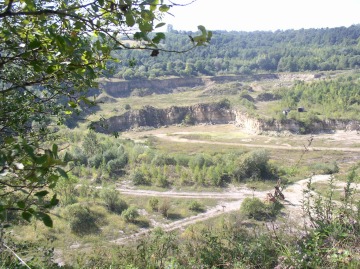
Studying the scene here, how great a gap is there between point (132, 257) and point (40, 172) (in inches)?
154

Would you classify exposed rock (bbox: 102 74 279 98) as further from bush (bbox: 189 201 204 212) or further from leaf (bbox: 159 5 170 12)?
leaf (bbox: 159 5 170 12)

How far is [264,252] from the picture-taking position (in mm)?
4539

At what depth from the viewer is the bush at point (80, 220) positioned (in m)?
18.8

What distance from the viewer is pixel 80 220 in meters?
19.2

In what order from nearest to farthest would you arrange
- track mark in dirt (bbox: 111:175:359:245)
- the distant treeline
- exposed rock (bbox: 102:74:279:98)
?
track mark in dirt (bbox: 111:175:359:245) < exposed rock (bbox: 102:74:279:98) < the distant treeline

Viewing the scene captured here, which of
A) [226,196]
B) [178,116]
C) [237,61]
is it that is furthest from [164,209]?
[237,61]

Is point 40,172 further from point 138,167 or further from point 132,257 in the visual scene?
point 138,167

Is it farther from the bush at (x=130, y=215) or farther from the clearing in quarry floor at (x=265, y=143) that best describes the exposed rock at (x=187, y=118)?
the bush at (x=130, y=215)

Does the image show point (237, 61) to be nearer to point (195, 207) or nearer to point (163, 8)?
point (195, 207)

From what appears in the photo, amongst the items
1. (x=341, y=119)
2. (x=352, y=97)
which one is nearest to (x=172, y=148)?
(x=341, y=119)

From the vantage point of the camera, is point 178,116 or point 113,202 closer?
point 113,202

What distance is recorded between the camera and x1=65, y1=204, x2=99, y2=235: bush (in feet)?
61.6

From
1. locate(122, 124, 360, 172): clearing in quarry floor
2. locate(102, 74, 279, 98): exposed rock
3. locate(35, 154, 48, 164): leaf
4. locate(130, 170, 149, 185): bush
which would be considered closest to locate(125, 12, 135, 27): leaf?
locate(35, 154, 48, 164): leaf

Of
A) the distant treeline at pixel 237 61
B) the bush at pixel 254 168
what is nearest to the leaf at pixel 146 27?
the bush at pixel 254 168
